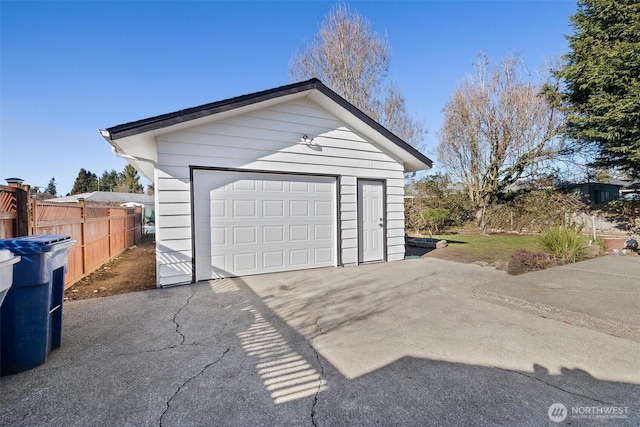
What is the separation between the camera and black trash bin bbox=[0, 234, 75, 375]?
7.45ft

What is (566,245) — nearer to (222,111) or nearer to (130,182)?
(222,111)

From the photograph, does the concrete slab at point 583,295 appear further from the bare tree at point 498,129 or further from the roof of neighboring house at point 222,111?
the bare tree at point 498,129

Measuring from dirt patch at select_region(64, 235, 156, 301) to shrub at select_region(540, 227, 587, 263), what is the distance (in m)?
8.60

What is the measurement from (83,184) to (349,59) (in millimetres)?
52180

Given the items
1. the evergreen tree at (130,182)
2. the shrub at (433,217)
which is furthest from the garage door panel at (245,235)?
the evergreen tree at (130,182)

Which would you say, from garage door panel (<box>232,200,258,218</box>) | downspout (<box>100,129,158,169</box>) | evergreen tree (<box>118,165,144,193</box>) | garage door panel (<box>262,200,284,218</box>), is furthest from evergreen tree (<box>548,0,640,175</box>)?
evergreen tree (<box>118,165,144,193</box>)

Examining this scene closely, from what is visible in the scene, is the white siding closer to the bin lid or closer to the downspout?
the downspout

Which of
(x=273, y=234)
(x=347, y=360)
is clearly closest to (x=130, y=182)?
(x=273, y=234)

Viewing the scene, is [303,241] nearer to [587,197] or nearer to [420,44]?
[420,44]

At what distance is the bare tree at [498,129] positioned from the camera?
47.6 ft

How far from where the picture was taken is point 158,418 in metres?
1.85

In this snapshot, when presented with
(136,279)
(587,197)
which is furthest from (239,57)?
(587,197)

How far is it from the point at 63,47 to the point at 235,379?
9.10m

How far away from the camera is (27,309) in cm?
232
